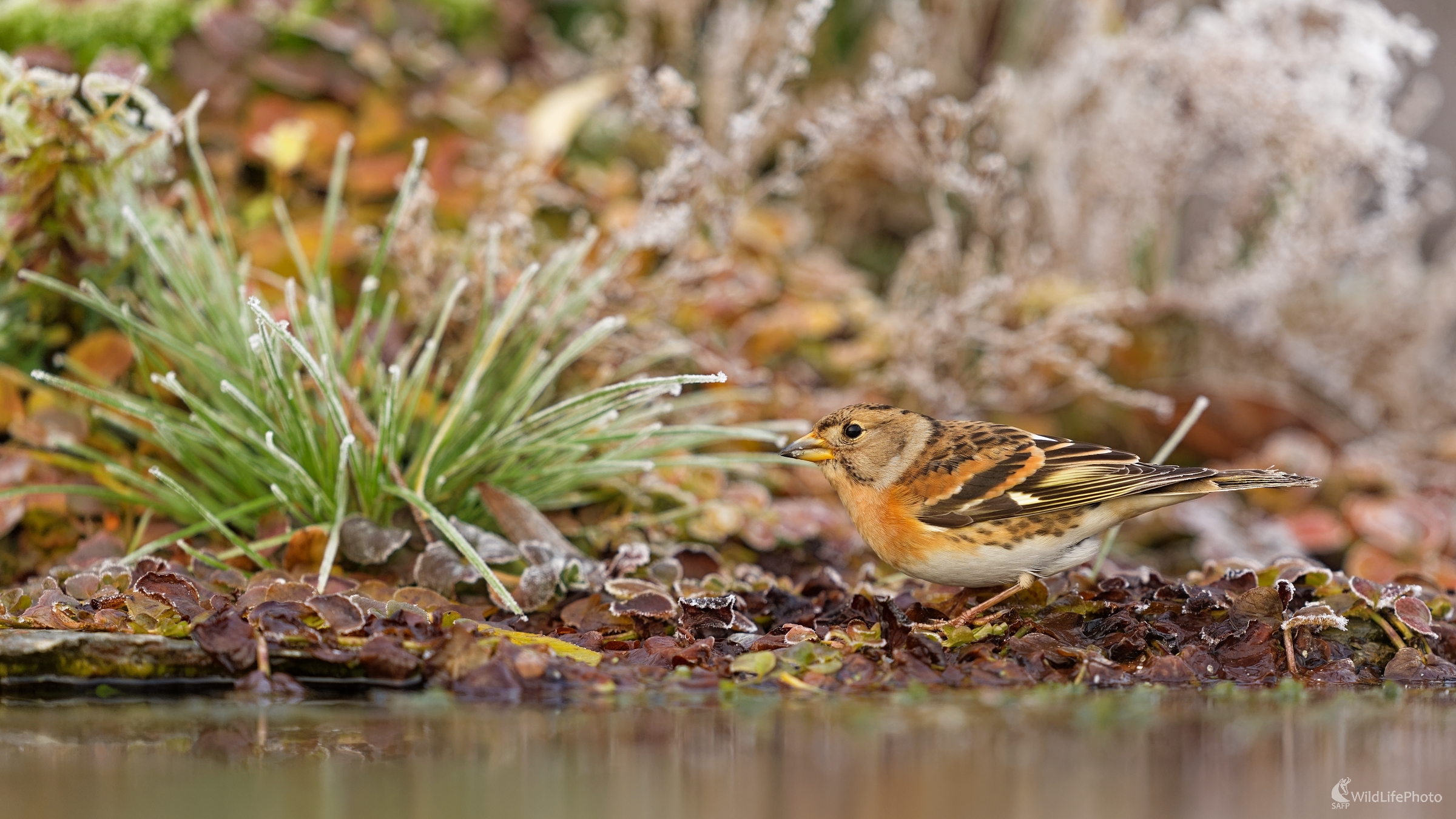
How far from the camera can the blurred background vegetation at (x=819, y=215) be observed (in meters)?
3.75

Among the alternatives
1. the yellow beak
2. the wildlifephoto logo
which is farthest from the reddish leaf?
the yellow beak

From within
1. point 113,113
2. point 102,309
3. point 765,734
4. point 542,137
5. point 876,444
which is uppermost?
point 542,137

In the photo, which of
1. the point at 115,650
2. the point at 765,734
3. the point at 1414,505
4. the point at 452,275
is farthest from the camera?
the point at 1414,505

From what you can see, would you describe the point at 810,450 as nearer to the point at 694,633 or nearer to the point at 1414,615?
the point at 694,633

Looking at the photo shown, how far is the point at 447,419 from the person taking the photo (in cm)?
321

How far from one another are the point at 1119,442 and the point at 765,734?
366 centimetres

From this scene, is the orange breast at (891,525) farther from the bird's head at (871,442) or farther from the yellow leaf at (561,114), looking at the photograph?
the yellow leaf at (561,114)

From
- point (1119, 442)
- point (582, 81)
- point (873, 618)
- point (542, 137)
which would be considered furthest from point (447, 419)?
point (1119, 442)

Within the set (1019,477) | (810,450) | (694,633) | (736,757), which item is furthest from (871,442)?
(736,757)

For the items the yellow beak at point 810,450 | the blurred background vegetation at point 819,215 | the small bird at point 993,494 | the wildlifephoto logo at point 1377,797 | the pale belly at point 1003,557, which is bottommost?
the wildlifephoto logo at point 1377,797

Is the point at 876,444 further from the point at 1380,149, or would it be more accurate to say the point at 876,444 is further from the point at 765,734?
the point at 1380,149

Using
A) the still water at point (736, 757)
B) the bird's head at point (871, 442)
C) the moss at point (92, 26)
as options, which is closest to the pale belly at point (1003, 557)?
the bird's head at point (871, 442)

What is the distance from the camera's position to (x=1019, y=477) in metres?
2.95

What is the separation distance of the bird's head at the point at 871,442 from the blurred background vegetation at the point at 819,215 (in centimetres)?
63
